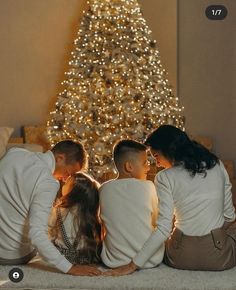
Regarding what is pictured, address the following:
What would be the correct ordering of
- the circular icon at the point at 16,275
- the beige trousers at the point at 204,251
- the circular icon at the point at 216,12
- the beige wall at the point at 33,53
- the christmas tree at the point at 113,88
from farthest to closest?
the beige wall at the point at 33,53 < the circular icon at the point at 216,12 < the christmas tree at the point at 113,88 < the beige trousers at the point at 204,251 < the circular icon at the point at 16,275

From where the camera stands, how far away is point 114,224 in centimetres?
420

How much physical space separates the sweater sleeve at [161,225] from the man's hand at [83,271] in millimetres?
214

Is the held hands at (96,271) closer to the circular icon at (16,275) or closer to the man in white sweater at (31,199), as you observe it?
the man in white sweater at (31,199)

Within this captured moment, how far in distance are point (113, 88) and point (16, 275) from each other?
7.62 ft

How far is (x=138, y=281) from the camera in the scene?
13.0 ft

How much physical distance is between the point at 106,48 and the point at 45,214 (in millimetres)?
2331

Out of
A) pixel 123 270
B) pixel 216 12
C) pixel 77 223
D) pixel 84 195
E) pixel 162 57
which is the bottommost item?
pixel 123 270

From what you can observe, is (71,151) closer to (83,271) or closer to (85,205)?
(85,205)

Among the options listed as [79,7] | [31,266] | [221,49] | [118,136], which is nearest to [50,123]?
[118,136]

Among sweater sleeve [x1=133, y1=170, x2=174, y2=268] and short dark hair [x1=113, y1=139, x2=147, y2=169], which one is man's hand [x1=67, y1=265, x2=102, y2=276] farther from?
short dark hair [x1=113, y1=139, x2=147, y2=169]

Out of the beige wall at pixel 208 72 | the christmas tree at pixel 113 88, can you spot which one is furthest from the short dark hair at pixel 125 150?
the beige wall at pixel 208 72

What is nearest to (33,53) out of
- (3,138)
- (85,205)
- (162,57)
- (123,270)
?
(162,57)

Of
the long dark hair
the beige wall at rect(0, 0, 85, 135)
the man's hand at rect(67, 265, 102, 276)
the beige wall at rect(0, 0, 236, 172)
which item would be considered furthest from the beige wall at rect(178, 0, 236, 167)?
the man's hand at rect(67, 265, 102, 276)

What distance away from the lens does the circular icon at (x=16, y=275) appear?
4.01m
